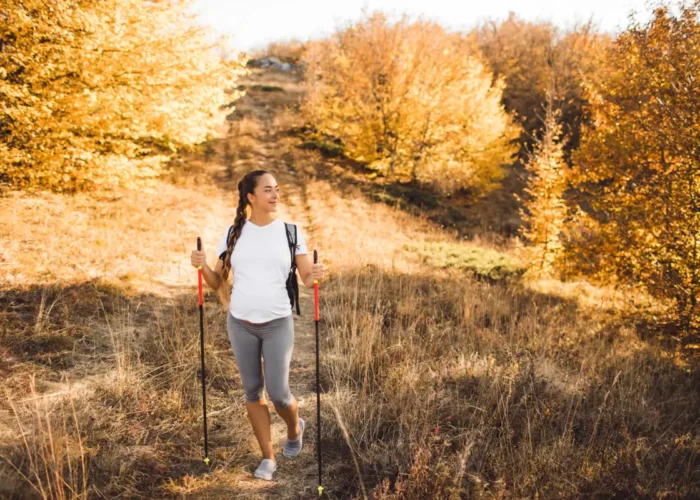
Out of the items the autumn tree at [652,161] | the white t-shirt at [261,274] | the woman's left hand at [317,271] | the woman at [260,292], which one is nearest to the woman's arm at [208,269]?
Answer: the woman at [260,292]

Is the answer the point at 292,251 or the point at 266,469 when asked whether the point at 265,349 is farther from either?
the point at 266,469

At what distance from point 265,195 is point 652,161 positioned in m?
8.04

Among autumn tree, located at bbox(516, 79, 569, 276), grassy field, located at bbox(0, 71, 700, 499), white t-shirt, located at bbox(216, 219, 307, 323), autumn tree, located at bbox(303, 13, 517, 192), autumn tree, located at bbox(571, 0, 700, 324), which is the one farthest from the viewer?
autumn tree, located at bbox(303, 13, 517, 192)

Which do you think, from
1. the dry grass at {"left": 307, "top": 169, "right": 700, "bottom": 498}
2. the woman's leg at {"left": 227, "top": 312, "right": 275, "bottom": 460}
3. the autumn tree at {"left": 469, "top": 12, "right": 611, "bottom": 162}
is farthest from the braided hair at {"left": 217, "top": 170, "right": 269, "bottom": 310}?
the autumn tree at {"left": 469, "top": 12, "right": 611, "bottom": 162}

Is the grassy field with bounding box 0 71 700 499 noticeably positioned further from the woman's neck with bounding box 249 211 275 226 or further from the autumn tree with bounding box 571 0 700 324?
the woman's neck with bounding box 249 211 275 226

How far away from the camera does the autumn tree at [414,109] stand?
60.1 feet

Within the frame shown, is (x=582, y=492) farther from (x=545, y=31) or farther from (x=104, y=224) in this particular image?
(x=545, y=31)

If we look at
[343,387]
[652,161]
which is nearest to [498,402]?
[343,387]

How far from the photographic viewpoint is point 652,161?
8.01 m

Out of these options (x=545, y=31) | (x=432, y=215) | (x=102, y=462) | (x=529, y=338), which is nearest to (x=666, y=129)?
(x=529, y=338)

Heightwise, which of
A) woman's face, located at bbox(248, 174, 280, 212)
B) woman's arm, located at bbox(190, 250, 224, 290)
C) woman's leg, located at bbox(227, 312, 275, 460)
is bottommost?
woman's leg, located at bbox(227, 312, 275, 460)

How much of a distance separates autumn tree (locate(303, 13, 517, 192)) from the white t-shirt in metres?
16.8

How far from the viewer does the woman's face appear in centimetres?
319

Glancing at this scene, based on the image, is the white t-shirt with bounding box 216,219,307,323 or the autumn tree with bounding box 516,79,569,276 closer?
the white t-shirt with bounding box 216,219,307,323
